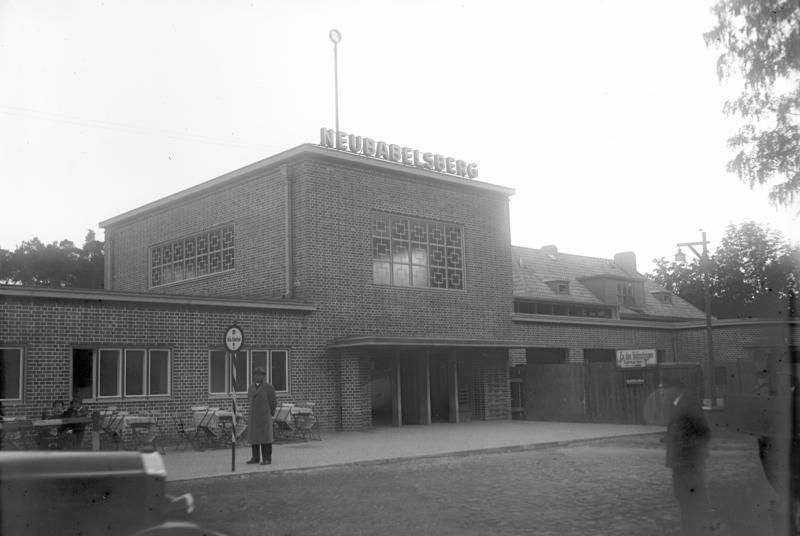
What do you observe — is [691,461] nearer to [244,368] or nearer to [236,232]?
[244,368]

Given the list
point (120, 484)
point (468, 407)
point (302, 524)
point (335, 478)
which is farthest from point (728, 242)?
point (120, 484)

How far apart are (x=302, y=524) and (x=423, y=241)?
60.2 ft

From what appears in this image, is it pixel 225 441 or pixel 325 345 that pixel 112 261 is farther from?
pixel 225 441

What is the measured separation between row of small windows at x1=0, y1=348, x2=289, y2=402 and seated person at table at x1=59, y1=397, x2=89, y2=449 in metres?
1.49

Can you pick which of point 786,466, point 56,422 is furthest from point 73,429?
point 786,466

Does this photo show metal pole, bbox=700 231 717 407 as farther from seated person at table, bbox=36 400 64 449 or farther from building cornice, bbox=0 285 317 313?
seated person at table, bbox=36 400 64 449

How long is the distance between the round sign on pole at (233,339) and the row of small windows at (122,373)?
109 inches

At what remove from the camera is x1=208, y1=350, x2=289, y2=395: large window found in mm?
21078

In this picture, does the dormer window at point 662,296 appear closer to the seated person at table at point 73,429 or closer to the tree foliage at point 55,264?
the tree foliage at point 55,264

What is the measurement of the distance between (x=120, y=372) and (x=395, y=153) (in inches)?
453

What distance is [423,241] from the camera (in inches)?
1058

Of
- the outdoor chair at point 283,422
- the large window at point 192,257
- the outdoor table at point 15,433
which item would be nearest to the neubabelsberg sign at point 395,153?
the large window at point 192,257

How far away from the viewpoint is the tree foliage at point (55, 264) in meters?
52.0

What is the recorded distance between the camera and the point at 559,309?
123 feet
